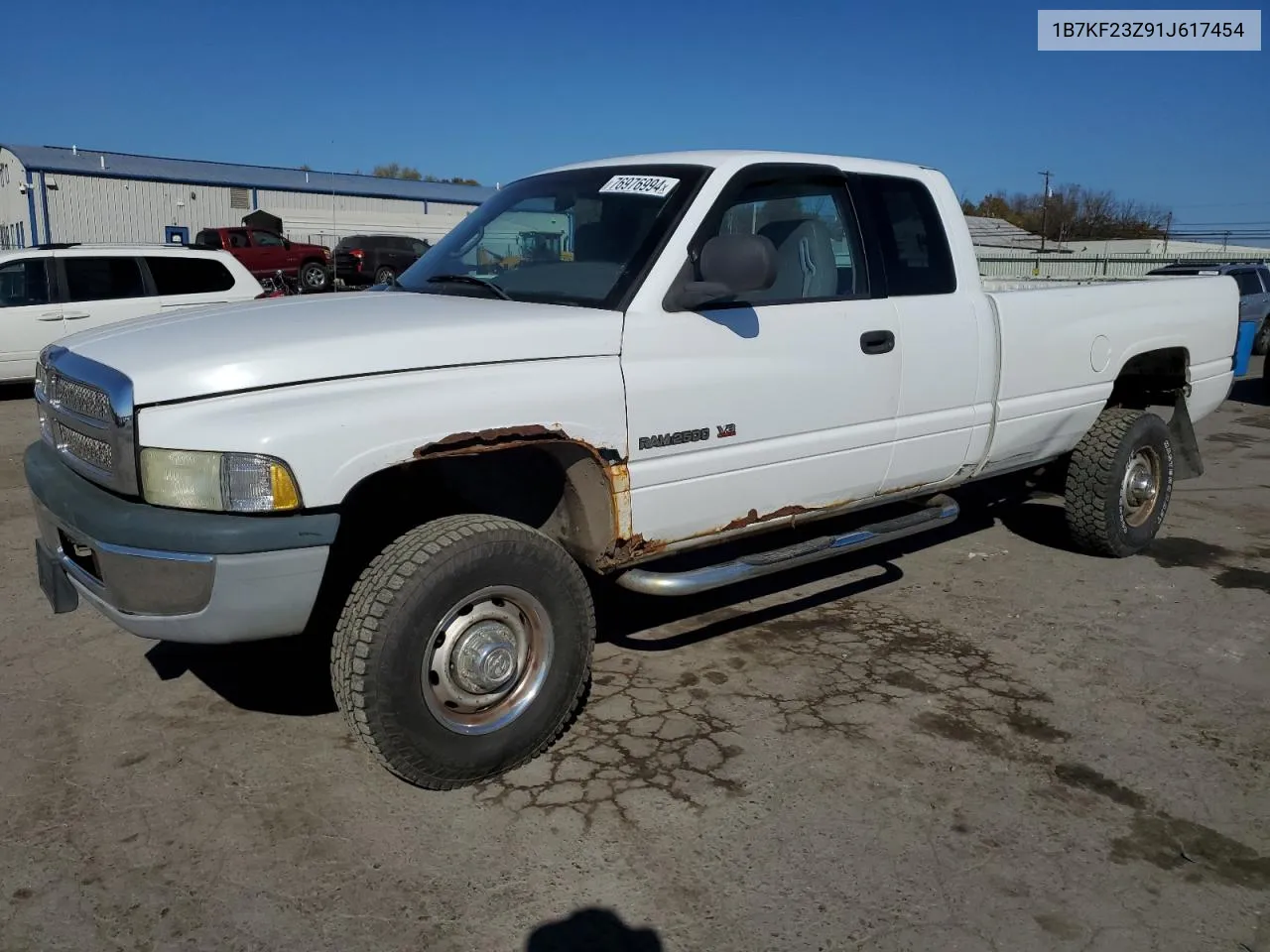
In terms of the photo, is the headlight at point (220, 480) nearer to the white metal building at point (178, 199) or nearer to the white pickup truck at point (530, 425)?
the white pickup truck at point (530, 425)

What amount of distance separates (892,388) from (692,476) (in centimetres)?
117

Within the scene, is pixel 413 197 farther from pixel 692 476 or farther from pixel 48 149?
pixel 692 476

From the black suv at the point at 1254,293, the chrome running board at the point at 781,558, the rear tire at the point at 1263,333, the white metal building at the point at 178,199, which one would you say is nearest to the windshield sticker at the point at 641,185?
the chrome running board at the point at 781,558

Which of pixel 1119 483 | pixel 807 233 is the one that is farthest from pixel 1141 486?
pixel 807 233

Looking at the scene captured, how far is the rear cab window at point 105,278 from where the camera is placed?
11664 mm

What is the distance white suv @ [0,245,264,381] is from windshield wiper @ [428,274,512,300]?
336 inches

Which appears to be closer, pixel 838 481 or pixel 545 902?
pixel 545 902

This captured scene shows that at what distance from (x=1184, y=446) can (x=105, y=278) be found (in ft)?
36.6

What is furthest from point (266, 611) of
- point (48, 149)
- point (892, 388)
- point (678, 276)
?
point (48, 149)

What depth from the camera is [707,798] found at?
3266mm

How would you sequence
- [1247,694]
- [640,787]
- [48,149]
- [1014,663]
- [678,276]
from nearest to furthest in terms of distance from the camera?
1. [640,787]
2. [678,276]
3. [1247,694]
4. [1014,663]
5. [48,149]

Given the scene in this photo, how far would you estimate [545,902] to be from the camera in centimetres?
275

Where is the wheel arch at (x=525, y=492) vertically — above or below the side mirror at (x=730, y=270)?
below

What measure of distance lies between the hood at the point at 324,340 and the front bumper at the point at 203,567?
1.23 ft
